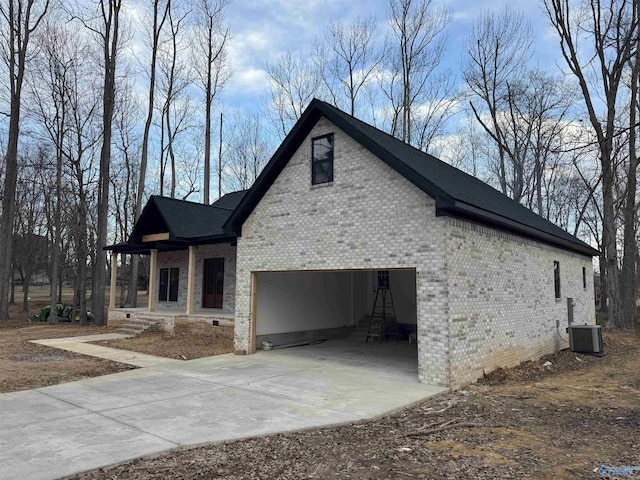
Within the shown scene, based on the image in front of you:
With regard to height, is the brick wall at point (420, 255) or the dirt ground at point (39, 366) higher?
the brick wall at point (420, 255)

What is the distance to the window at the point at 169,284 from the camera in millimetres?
20333

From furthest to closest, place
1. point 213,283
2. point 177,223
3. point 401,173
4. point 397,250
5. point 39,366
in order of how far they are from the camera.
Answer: point 213,283
point 177,223
point 39,366
point 397,250
point 401,173

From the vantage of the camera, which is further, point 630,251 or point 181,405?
point 630,251

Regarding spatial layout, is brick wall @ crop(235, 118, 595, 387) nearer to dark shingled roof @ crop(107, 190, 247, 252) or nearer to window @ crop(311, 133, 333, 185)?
window @ crop(311, 133, 333, 185)

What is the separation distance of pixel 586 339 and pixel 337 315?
25.5 ft

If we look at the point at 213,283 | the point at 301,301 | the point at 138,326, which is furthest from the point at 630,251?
the point at 138,326

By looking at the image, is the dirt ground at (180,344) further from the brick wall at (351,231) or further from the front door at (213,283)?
the front door at (213,283)

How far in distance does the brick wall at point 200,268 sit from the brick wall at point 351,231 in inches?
203

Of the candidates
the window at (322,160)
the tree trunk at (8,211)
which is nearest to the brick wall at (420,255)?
the window at (322,160)

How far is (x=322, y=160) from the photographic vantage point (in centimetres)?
1101

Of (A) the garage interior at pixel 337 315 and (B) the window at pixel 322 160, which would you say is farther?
(A) the garage interior at pixel 337 315

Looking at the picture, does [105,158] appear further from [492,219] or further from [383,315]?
[492,219]

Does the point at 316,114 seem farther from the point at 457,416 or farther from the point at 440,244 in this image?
the point at 457,416

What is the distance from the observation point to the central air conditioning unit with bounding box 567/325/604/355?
13.0 meters
